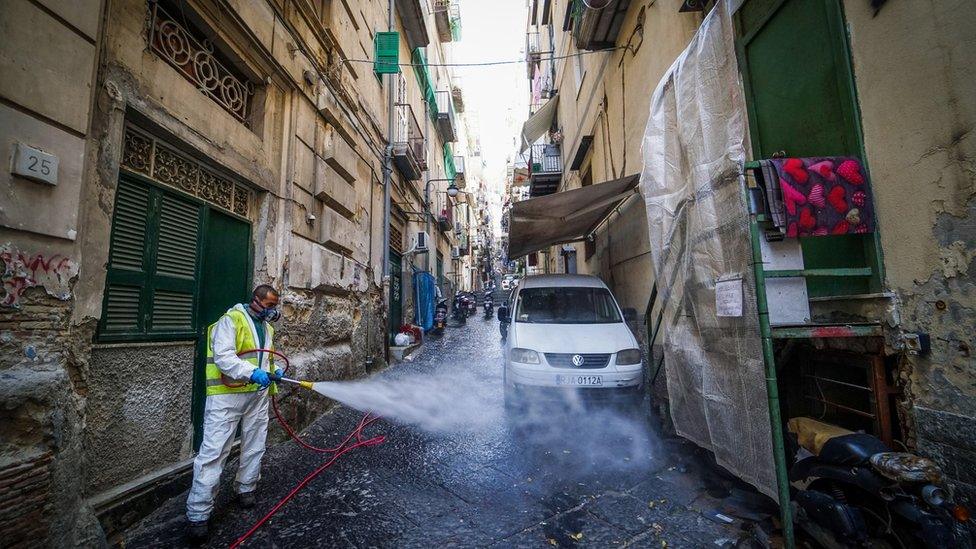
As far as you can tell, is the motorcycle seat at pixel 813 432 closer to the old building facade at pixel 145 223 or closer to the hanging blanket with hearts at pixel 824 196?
the hanging blanket with hearts at pixel 824 196

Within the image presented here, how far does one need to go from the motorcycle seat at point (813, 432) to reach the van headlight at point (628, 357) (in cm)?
209

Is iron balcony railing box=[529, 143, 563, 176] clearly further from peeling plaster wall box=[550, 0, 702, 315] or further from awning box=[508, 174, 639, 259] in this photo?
awning box=[508, 174, 639, 259]

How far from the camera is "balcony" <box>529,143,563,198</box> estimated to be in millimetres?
14191

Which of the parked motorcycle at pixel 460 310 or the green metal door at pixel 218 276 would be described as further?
the parked motorcycle at pixel 460 310

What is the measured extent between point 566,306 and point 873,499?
4.17m

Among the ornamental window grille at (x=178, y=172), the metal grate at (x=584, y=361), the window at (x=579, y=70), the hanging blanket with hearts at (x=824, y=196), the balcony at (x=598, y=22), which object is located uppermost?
the window at (x=579, y=70)

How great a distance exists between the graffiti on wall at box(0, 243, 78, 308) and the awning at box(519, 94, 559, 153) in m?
14.1

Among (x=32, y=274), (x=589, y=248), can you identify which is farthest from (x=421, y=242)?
(x=32, y=274)

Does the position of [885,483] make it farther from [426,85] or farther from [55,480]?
[426,85]

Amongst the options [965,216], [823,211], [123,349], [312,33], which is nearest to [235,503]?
[123,349]

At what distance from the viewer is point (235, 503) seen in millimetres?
3326

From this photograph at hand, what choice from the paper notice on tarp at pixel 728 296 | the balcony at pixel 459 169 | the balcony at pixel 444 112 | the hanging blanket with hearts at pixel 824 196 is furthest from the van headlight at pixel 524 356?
the balcony at pixel 459 169

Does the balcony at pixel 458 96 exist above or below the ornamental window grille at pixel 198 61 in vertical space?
above

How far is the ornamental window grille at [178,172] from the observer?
3.23m
